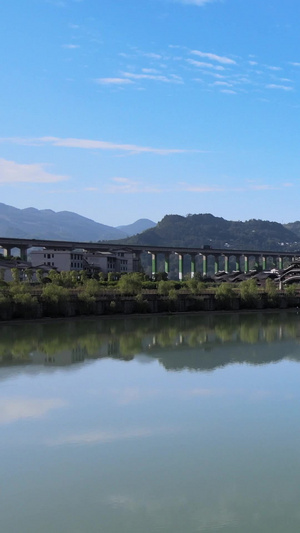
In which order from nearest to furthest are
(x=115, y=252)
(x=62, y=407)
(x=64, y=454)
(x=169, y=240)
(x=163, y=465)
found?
(x=163, y=465)
(x=64, y=454)
(x=62, y=407)
(x=115, y=252)
(x=169, y=240)

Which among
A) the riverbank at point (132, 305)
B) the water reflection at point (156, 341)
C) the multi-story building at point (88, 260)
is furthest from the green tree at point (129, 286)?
the multi-story building at point (88, 260)

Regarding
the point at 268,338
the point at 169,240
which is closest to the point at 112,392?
the point at 268,338

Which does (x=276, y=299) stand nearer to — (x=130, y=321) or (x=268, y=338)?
(x=130, y=321)

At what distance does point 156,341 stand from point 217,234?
14963cm

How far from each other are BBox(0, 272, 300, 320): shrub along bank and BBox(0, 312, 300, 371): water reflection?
51.0 inches

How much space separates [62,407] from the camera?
12.4 m

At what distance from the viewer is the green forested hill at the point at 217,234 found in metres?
149

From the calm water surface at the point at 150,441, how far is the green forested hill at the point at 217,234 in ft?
365

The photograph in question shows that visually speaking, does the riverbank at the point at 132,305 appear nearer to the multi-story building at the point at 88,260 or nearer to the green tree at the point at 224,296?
the green tree at the point at 224,296

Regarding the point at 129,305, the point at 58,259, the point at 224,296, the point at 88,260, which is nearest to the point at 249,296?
the point at 224,296

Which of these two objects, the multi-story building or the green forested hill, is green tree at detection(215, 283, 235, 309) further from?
the green forested hill

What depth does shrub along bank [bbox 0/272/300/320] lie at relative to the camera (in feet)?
94.4

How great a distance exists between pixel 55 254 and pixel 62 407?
36.4 metres

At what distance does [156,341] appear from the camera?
75.2 feet
